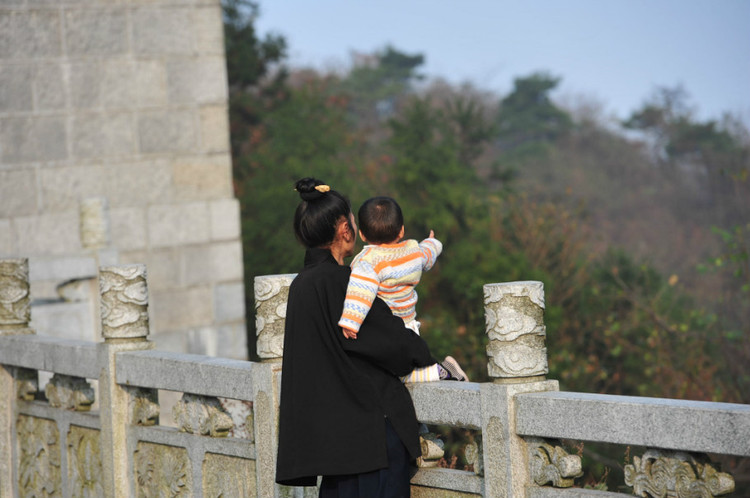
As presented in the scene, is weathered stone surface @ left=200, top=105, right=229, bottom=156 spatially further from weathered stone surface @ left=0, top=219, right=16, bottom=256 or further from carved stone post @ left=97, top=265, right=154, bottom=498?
carved stone post @ left=97, top=265, right=154, bottom=498

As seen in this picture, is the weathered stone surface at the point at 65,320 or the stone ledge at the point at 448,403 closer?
the stone ledge at the point at 448,403

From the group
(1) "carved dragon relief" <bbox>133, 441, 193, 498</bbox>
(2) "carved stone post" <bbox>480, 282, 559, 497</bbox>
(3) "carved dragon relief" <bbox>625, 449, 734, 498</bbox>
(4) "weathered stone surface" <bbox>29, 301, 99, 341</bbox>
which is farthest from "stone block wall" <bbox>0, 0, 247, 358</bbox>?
(3) "carved dragon relief" <bbox>625, 449, 734, 498</bbox>

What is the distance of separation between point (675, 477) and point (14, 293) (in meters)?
4.45

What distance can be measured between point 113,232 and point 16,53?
1697mm

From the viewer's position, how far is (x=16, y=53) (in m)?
8.51

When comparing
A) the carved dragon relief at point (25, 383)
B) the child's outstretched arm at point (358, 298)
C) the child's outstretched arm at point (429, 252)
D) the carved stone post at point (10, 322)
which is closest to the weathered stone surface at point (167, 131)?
the carved stone post at point (10, 322)

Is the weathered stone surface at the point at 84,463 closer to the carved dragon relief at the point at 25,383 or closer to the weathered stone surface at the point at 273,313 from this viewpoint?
the carved dragon relief at the point at 25,383

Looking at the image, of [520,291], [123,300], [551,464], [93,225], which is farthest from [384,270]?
[93,225]

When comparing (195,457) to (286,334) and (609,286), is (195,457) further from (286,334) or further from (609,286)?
(609,286)

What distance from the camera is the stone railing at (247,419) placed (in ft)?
10.8

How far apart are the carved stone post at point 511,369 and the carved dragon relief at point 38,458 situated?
328 cm

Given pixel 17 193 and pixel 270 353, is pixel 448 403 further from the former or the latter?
pixel 17 193

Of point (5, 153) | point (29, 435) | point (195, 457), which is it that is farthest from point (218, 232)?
point (195, 457)

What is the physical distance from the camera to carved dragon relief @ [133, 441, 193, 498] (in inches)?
196
